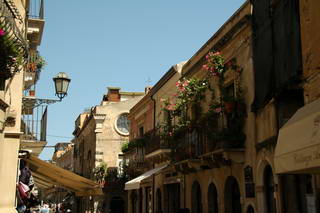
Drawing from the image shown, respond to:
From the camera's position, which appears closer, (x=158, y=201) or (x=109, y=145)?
(x=158, y=201)

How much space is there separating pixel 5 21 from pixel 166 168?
12015 millimetres

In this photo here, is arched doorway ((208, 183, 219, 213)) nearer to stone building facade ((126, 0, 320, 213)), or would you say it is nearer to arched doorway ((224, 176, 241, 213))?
stone building facade ((126, 0, 320, 213))

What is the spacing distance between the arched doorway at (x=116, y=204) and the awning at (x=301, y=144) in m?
28.6

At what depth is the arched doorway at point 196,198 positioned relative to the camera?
17062 millimetres

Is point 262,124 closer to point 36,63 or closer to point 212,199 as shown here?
point 212,199

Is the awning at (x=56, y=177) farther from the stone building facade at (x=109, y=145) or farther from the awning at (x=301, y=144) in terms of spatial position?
the stone building facade at (x=109, y=145)

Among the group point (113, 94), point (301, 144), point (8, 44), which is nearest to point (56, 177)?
point (8, 44)

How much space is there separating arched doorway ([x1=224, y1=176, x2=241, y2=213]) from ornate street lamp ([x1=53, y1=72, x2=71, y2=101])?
5.60m

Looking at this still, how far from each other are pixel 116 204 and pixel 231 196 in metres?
A: 22.1

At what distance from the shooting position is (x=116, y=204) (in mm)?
35188

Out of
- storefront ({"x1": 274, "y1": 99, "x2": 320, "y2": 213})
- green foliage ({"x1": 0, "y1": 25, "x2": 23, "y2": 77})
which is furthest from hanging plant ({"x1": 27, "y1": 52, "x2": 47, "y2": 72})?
storefront ({"x1": 274, "y1": 99, "x2": 320, "y2": 213})

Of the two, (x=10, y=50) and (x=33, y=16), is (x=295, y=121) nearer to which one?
(x=10, y=50)

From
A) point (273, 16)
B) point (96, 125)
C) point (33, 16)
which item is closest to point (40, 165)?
point (33, 16)

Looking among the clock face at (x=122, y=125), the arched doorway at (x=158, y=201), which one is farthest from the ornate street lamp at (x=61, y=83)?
the clock face at (x=122, y=125)
